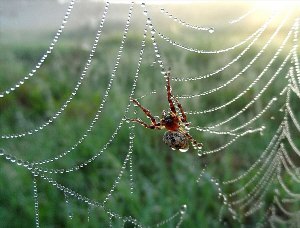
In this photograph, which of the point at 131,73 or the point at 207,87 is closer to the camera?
the point at 207,87

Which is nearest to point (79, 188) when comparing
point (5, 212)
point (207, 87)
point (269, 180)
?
point (5, 212)

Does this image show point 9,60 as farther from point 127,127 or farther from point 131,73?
point 127,127

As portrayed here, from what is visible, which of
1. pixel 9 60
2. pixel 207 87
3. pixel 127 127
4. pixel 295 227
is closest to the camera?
pixel 295 227

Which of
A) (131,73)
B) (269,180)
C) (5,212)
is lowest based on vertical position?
(5,212)

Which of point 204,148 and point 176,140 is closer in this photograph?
point 176,140

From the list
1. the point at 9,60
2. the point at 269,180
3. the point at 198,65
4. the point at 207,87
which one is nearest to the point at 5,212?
the point at 269,180

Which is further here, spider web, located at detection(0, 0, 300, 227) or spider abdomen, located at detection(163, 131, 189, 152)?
spider web, located at detection(0, 0, 300, 227)

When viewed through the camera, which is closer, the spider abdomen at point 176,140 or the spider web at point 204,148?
the spider abdomen at point 176,140

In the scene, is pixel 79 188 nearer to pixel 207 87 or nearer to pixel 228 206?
pixel 228 206

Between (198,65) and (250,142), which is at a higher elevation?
(198,65)

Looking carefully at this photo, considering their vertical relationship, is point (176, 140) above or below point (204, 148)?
below

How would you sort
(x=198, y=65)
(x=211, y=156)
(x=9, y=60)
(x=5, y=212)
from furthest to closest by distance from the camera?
1. (x=9, y=60)
2. (x=198, y=65)
3. (x=211, y=156)
4. (x=5, y=212)
